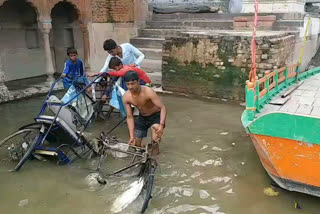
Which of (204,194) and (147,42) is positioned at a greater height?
(147,42)

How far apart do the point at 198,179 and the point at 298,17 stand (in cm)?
702

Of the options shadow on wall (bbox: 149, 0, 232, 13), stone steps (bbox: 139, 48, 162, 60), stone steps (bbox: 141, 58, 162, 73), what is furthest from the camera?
shadow on wall (bbox: 149, 0, 232, 13)

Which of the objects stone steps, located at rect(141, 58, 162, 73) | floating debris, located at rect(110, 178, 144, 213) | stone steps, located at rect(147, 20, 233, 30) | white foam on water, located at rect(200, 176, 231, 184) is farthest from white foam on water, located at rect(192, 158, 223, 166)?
stone steps, located at rect(147, 20, 233, 30)

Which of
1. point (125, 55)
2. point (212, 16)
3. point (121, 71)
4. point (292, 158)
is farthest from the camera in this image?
point (212, 16)

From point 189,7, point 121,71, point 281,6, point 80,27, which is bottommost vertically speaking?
point 121,71

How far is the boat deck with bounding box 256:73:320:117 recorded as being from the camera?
159 inches

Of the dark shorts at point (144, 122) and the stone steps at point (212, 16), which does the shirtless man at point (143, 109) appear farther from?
the stone steps at point (212, 16)

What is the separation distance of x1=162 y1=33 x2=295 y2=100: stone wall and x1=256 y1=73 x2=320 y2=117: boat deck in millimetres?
1750

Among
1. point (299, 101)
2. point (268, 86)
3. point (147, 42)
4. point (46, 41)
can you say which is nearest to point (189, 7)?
point (147, 42)

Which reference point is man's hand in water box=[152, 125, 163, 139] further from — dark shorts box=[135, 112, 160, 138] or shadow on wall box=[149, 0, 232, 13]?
shadow on wall box=[149, 0, 232, 13]

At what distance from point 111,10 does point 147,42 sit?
6.14 ft

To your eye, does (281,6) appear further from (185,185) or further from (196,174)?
(185,185)

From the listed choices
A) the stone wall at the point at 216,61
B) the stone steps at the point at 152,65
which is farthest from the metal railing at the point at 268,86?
the stone steps at the point at 152,65

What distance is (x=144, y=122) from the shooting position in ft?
14.9
